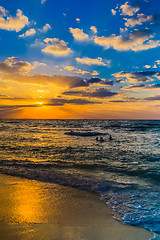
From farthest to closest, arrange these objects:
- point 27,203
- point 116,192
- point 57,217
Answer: point 116,192 → point 27,203 → point 57,217

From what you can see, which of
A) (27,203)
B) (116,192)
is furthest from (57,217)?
(116,192)

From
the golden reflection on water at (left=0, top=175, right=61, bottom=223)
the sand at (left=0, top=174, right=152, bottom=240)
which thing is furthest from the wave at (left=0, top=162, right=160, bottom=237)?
the golden reflection on water at (left=0, top=175, right=61, bottom=223)

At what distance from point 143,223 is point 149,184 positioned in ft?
12.5

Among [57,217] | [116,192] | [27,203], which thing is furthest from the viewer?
[116,192]

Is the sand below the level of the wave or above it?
above

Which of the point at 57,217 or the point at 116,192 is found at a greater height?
the point at 57,217

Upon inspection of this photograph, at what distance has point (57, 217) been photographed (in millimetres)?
5027

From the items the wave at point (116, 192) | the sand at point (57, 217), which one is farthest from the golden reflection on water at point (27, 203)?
the wave at point (116, 192)

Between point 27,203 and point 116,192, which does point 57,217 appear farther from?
point 116,192

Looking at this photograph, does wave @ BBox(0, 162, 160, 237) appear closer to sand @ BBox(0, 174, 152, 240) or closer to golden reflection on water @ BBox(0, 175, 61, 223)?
sand @ BBox(0, 174, 152, 240)

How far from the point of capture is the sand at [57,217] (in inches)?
165

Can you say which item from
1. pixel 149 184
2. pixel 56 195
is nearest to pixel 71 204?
pixel 56 195

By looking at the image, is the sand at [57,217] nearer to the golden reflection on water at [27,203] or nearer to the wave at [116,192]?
the golden reflection on water at [27,203]

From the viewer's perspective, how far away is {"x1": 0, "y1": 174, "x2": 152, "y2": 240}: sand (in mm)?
4195
